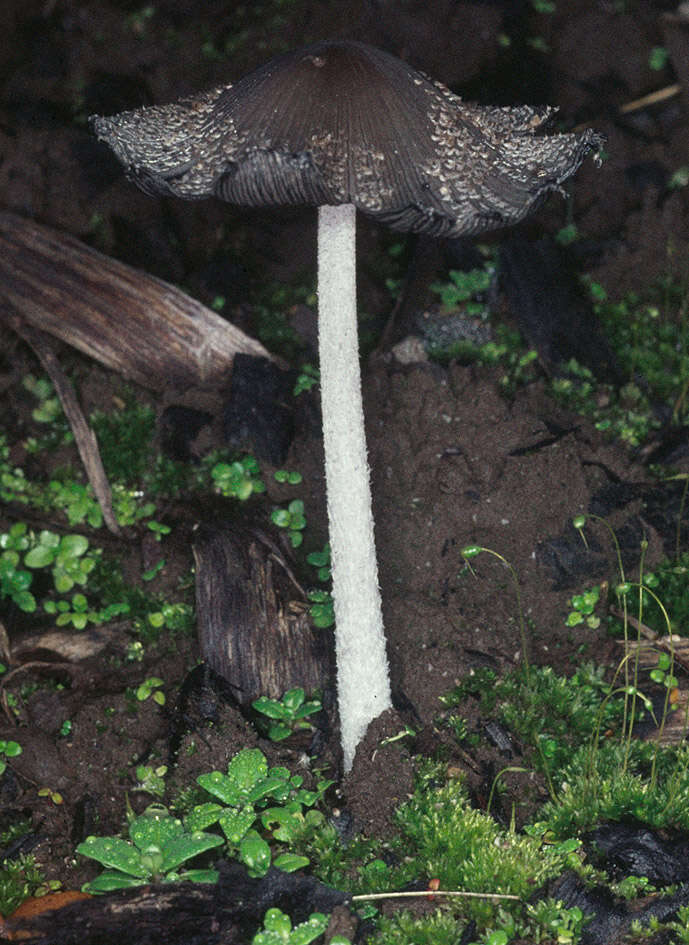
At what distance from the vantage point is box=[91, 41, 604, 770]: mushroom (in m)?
3.12

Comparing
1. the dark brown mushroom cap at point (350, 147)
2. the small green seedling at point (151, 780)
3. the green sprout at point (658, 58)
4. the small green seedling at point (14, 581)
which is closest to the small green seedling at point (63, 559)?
the small green seedling at point (14, 581)

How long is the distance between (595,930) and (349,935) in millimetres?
813

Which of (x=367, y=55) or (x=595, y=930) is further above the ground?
(x=367, y=55)

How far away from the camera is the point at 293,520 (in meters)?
4.66

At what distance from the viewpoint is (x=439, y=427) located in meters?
4.91

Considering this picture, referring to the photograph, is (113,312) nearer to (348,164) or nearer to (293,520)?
(293,520)

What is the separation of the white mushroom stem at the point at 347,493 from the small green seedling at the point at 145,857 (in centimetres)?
83

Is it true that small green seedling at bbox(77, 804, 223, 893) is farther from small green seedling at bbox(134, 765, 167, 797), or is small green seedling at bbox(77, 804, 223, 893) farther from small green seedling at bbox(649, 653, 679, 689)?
small green seedling at bbox(649, 653, 679, 689)

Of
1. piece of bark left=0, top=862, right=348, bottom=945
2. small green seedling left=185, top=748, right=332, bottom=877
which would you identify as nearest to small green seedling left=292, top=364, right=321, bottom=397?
small green seedling left=185, top=748, right=332, bottom=877

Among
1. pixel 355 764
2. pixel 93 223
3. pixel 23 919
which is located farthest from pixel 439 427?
pixel 23 919

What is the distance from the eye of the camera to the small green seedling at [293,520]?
4.60 m

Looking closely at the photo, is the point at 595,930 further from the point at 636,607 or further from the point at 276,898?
the point at 636,607

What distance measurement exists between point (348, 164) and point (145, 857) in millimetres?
2353

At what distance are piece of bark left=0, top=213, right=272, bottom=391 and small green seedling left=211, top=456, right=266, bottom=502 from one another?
1.87 ft
